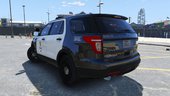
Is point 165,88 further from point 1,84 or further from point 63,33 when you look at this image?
point 1,84

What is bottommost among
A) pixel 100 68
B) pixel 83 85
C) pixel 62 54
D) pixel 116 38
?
pixel 83 85

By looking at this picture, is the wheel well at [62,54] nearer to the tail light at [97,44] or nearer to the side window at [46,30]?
the tail light at [97,44]

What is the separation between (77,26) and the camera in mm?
4793

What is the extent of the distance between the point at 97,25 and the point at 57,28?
162cm

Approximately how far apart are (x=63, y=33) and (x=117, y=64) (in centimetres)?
161

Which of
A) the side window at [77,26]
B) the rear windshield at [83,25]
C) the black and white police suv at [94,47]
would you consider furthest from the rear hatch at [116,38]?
the side window at [77,26]

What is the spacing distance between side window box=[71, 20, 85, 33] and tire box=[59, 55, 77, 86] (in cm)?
70

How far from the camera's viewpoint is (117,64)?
14.7 feet

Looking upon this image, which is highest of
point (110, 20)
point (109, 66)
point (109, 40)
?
point (110, 20)

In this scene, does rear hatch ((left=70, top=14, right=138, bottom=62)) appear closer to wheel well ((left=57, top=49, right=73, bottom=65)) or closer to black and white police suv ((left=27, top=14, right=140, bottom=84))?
black and white police suv ((left=27, top=14, right=140, bottom=84))

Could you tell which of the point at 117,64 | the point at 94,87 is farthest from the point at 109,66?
the point at 94,87

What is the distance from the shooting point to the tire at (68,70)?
185 inches

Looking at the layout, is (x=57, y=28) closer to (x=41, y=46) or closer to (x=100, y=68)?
(x=41, y=46)

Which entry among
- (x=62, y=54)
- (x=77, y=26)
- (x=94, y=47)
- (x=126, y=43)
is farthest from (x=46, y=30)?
(x=126, y=43)
